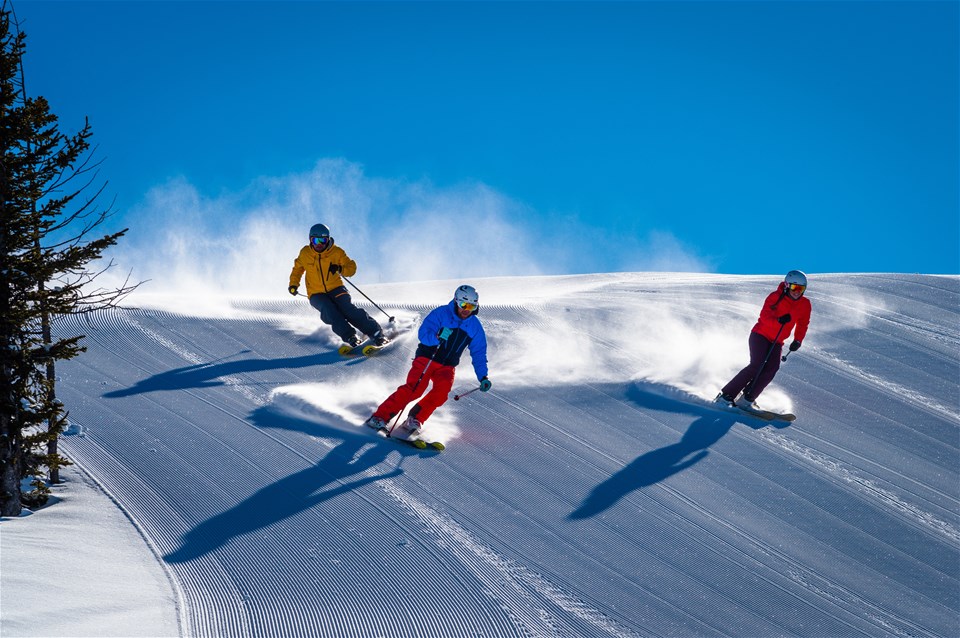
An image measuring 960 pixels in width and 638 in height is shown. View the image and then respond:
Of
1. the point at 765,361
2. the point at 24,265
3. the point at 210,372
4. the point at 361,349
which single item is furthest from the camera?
the point at 361,349

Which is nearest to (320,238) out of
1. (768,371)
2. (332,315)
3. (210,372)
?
(332,315)

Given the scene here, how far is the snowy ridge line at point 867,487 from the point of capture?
7.55 m

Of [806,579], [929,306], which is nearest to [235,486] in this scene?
[806,579]

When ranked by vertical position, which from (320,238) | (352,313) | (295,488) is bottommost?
(295,488)

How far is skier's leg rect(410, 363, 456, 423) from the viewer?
26.8ft

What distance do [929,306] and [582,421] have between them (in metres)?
9.71

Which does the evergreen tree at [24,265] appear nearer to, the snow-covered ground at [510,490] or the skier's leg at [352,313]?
the snow-covered ground at [510,490]

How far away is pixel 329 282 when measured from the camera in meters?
10.9

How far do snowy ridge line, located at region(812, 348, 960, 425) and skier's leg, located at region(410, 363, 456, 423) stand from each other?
637 centimetres

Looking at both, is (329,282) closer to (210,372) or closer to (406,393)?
(210,372)

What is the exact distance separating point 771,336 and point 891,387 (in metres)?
2.79

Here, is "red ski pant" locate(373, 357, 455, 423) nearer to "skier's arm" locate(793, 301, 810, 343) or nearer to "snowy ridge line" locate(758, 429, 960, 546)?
"snowy ridge line" locate(758, 429, 960, 546)

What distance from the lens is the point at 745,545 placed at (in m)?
6.82

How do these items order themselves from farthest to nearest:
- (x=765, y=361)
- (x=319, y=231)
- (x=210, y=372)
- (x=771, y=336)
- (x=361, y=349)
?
(x=361, y=349) < (x=319, y=231) < (x=210, y=372) < (x=771, y=336) < (x=765, y=361)
